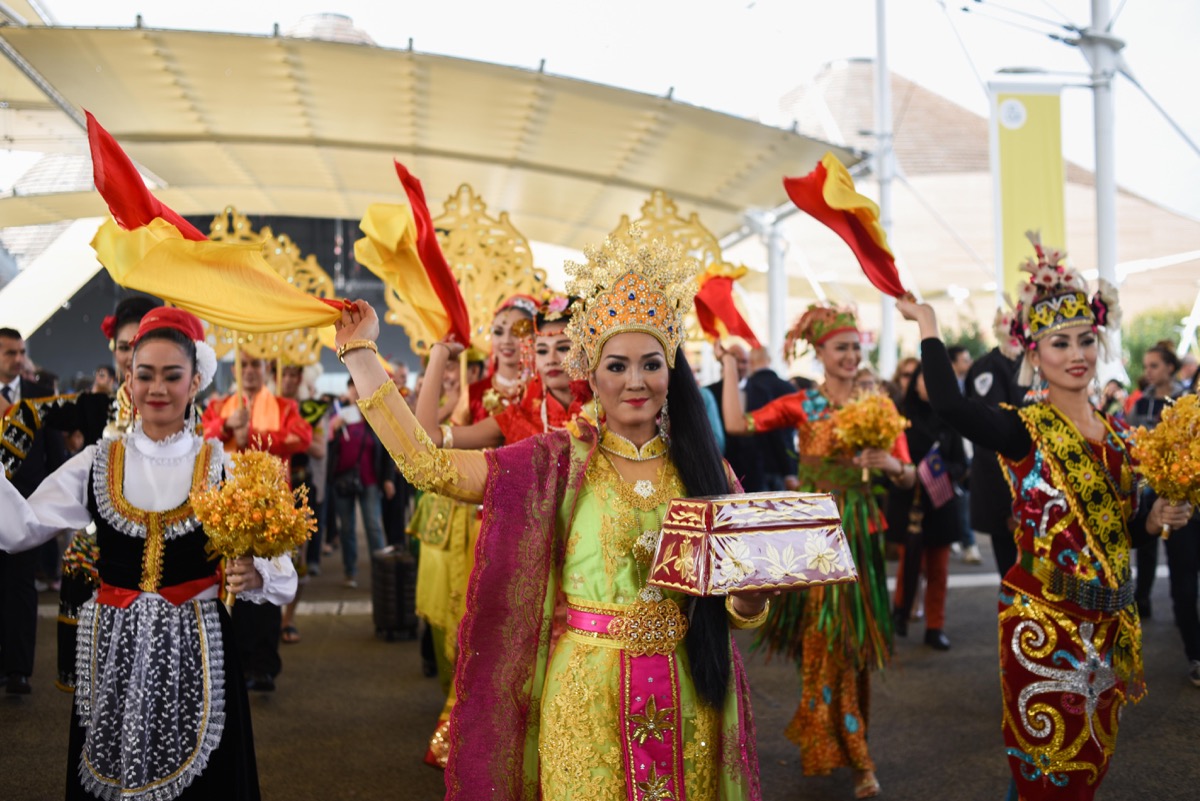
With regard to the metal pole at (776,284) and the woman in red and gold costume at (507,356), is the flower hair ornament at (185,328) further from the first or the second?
the metal pole at (776,284)

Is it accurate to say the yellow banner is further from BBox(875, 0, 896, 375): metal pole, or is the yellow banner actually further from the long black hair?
the long black hair

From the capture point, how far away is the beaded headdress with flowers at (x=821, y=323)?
5.21 metres

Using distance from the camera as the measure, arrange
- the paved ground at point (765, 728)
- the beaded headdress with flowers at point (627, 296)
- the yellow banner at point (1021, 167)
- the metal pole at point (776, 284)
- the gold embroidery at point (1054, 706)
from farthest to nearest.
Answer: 1. the metal pole at point (776, 284)
2. the yellow banner at point (1021, 167)
3. the paved ground at point (765, 728)
4. the gold embroidery at point (1054, 706)
5. the beaded headdress with flowers at point (627, 296)

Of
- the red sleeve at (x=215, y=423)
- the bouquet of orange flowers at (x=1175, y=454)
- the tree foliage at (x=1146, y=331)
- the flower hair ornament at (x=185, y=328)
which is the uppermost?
the tree foliage at (x=1146, y=331)

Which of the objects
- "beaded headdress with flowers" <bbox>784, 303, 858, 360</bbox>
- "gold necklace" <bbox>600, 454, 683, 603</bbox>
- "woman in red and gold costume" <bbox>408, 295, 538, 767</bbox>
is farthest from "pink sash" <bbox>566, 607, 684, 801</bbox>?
"beaded headdress with flowers" <bbox>784, 303, 858, 360</bbox>

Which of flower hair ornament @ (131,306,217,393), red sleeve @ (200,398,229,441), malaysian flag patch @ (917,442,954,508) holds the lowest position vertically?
malaysian flag patch @ (917,442,954,508)

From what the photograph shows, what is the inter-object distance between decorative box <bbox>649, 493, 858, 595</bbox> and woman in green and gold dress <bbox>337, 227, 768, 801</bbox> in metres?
0.22

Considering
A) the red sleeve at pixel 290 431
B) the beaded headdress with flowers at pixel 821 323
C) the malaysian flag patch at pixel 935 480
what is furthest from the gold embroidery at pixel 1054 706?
the red sleeve at pixel 290 431

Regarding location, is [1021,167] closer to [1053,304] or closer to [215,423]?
[1053,304]

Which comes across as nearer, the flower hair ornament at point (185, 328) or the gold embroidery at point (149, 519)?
the gold embroidery at point (149, 519)

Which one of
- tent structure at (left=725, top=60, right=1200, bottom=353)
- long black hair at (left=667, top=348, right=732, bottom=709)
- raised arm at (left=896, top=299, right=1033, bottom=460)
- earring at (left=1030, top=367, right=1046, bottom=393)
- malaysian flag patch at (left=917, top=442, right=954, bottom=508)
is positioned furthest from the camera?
tent structure at (left=725, top=60, right=1200, bottom=353)

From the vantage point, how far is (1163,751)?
16.2ft

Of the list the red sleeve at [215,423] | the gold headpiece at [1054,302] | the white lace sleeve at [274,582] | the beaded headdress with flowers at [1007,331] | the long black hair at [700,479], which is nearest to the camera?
the long black hair at [700,479]

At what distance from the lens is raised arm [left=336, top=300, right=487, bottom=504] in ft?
8.34
